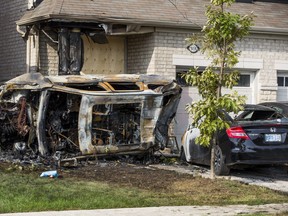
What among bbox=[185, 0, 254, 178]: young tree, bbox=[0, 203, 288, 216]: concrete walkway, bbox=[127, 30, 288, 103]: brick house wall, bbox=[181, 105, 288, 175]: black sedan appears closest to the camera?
bbox=[0, 203, 288, 216]: concrete walkway

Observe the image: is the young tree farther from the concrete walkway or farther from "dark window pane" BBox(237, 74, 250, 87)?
"dark window pane" BBox(237, 74, 250, 87)

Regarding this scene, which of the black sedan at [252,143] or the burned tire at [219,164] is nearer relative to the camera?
the black sedan at [252,143]

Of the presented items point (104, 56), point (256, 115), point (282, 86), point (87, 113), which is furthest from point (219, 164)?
point (282, 86)

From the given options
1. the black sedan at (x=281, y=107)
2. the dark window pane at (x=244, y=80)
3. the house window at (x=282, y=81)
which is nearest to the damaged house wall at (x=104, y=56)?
the dark window pane at (x=244, y=80)

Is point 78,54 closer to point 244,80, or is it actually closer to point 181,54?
point 181,54

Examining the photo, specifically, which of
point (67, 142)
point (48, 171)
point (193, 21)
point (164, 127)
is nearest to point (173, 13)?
point (193, 21)

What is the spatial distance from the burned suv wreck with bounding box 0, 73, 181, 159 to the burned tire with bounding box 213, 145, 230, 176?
1622mm

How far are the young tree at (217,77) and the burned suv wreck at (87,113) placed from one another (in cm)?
213

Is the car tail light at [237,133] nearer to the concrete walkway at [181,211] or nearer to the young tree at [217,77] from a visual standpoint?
the young tree at [217,77]

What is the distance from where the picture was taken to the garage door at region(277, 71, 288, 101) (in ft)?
66.2

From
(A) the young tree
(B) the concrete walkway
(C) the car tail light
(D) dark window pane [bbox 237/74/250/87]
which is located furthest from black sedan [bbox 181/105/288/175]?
(D) dark window pane [bbox 237/74/250/87]

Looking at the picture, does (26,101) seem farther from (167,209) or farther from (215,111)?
(167,209)

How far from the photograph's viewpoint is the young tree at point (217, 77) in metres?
12.0

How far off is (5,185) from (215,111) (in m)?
3.85
